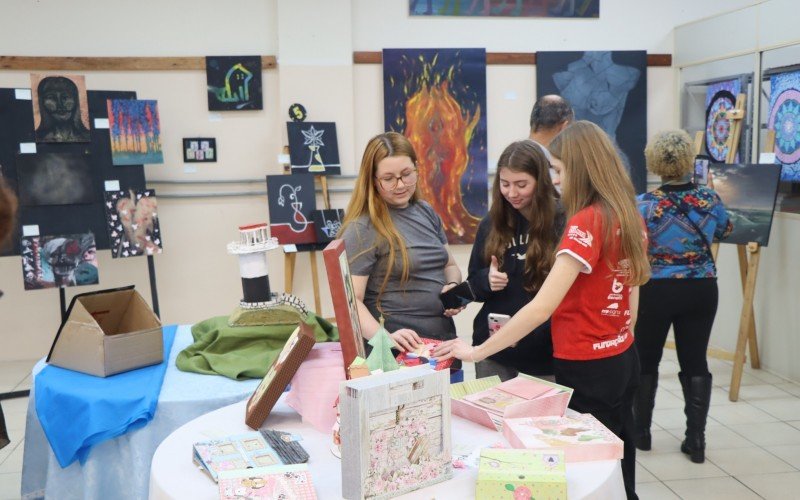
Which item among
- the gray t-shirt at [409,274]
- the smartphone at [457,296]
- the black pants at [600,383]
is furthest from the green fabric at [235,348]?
the black pants at [600,383]

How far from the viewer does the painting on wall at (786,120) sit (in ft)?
14.6

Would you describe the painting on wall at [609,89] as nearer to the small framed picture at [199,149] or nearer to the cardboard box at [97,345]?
the small framed picture at [199,149]

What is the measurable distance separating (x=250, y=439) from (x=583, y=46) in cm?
492

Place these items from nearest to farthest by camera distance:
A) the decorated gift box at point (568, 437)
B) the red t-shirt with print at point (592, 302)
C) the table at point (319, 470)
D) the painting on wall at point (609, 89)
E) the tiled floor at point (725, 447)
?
the table at point (319, 470) → the decorated gift box at point (568, 437) → the red t-shirt with print at point (592, 302) → the tiled floor at point (725, 447) → the painting on wall at point (609, 89)

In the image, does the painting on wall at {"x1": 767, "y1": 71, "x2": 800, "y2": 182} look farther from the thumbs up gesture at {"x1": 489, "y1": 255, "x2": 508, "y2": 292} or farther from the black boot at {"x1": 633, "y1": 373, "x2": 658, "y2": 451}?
the thumbs up gesture at {"x1": 489, "y1": 255, "x2": 508, "y2": 292}

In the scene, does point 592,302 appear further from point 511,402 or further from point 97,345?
point 97,345

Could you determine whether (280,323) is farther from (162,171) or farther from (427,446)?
(162,171)

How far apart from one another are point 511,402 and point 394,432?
49cm

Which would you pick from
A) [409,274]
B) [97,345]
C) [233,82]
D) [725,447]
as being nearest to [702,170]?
[725,447]

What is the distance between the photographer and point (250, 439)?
1.84 m

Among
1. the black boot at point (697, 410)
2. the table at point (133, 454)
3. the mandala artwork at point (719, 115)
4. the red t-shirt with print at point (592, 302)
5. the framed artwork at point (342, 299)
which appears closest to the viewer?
the framed artwork at point (342, 299)

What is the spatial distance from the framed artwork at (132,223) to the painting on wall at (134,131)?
215mm

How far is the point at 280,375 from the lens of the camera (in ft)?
6.47

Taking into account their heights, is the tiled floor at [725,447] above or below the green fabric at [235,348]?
below
